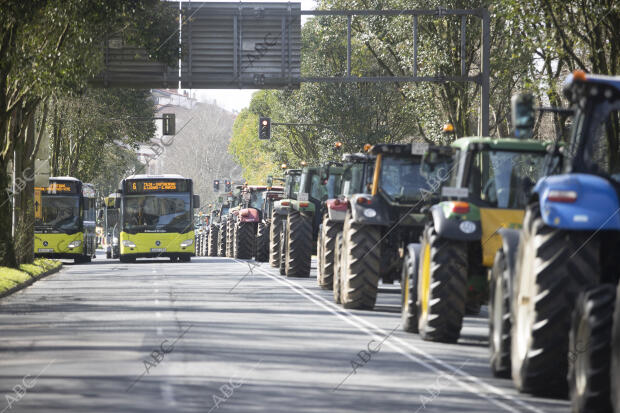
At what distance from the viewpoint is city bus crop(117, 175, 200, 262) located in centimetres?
4388

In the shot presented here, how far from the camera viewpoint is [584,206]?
9.23m

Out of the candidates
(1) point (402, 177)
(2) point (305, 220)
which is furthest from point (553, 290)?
(2) point (305, 220)

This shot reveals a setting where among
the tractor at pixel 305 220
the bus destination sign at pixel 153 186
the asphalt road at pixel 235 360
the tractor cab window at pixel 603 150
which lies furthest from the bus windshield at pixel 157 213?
the tractor cab window at pixel 603 150

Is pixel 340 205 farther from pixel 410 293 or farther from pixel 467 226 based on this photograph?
pixel 467 226

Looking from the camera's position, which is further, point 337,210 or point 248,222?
point 248,222

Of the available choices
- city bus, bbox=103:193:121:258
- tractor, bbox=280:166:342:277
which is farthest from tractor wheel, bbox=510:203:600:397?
city bus, bbox=103:193:121:258

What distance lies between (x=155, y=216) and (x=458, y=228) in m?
31.0

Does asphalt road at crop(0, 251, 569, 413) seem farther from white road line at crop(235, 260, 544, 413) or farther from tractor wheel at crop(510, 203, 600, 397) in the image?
tractor wheel at crop(510, 203, 600, 397)

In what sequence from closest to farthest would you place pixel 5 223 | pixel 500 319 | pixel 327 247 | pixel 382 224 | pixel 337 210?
pixel 500 319 → pixel 382 224 → pixel 337 210 → pixel 327 247 → pixel 5 223

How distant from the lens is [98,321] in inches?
704

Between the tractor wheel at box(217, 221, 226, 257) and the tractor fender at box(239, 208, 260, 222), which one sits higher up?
the tractor fender at box(239, 208, 260, 222)

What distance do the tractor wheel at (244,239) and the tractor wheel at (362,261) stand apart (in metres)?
23.4

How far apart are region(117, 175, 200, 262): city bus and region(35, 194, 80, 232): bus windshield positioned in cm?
393

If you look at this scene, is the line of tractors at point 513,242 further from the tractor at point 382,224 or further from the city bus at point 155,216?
the city bus at point 155,216
